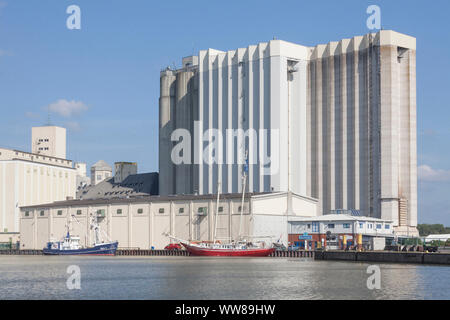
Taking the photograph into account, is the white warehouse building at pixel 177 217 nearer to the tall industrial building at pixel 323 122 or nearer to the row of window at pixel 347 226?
the row of window at pixel 347 226

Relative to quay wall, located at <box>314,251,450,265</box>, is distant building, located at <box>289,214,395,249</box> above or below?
above

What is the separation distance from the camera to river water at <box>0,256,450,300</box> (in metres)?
62.0

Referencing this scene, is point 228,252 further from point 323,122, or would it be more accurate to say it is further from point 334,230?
point 323,122

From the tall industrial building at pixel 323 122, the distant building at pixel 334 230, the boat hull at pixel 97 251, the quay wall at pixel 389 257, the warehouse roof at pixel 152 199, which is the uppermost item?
the tall industrial building at pixel 323 122

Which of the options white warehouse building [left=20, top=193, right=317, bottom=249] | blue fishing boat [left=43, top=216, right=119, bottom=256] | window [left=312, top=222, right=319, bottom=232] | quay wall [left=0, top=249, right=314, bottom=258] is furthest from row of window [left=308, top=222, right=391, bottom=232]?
blue fishing boat [left=43, top=216, right=119, bottom=256]

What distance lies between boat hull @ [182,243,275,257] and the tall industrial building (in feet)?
75.1

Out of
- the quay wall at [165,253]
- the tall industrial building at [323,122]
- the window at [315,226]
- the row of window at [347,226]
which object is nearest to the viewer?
the quay wall at [165,253]

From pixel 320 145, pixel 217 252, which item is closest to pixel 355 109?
pixel 320 145

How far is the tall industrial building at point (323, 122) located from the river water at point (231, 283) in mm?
66353

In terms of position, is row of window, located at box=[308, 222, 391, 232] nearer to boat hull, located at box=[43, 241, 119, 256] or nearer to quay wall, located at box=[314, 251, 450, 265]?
quay wall, located at box=[314, 251, 450, 265]

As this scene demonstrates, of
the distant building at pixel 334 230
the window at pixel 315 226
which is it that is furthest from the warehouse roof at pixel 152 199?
the window at pixel 315 226

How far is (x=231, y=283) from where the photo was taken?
72.2m

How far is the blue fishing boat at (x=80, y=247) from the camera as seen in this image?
153 m
